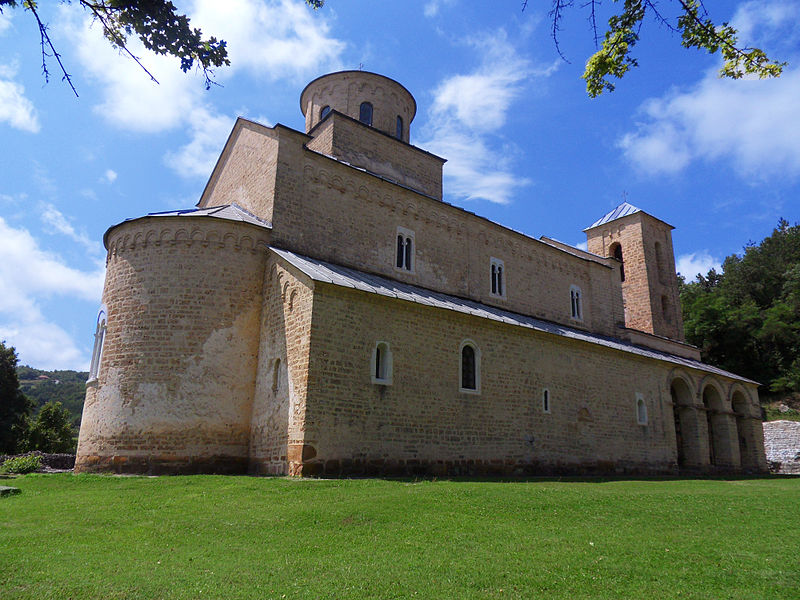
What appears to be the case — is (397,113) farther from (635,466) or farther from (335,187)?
(635,466)

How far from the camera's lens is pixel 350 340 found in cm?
1303

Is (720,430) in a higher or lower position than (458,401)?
lower

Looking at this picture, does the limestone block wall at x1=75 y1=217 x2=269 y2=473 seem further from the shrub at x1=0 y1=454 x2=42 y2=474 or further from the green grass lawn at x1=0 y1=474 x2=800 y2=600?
the green grass lawn at x1=0 y1=474 x2=800 y2=600

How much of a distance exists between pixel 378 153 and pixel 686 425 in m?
16.7

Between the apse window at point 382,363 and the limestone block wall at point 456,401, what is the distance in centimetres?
15

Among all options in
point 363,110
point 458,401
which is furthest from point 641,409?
point 363,110

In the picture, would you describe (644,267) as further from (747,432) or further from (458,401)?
(458,401)

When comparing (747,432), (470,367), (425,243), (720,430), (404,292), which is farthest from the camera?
(747,432)

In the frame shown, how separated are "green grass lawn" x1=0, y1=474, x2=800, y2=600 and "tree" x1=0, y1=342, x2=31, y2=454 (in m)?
25.6

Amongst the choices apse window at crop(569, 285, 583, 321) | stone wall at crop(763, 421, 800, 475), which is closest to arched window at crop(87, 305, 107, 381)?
apse window at crop(569, 285, 583, 321)

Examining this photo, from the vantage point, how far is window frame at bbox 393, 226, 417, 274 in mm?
17844

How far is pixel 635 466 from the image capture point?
19.4 meters

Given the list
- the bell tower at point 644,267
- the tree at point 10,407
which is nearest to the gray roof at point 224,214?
the bell tower at point 644,267

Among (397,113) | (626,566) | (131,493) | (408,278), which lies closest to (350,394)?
(131,493)
